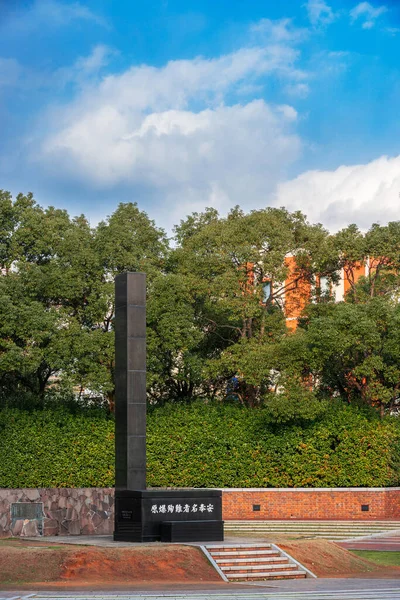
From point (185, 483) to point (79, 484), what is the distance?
11.9 feet

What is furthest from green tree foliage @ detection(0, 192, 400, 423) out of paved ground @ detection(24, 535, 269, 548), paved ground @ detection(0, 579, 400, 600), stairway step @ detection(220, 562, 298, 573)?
paved ground @ detection(0, 579, 400, 600)

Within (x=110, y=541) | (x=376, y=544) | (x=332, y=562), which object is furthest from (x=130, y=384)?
(x=376, y=544)

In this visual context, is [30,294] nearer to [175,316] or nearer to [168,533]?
[175,316]

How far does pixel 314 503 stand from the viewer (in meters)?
30.7

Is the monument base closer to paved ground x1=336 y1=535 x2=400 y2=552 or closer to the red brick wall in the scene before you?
paved ground x1=336 y1=535 x2=400 y2=552

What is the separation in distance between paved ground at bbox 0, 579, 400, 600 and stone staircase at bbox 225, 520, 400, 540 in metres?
8.90

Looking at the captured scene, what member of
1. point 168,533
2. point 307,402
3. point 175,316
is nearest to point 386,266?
point 307,402

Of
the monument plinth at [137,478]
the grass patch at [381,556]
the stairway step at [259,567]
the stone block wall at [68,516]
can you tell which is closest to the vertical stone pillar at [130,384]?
the monument plinth at [137,478]

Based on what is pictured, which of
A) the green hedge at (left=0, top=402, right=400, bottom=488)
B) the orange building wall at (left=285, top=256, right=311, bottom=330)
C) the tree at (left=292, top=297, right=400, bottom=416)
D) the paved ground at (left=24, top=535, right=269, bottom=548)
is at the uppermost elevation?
the orange building wall at (left=285, top=256, right=311, bottom=330)

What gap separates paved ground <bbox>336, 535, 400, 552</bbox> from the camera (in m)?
21.2

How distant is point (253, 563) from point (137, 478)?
409 centimetres

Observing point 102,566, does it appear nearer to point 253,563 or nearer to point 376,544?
point 253,563

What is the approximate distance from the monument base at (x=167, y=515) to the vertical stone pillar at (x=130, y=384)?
31.8 inches

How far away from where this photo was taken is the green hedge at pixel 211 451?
3123 centimetres
